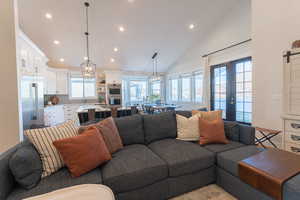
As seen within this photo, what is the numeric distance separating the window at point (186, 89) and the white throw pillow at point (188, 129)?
14.6 ft

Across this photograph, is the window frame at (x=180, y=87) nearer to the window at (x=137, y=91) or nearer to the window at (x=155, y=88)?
the window at (x=155, y=88)

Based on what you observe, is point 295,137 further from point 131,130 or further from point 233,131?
point 131,130

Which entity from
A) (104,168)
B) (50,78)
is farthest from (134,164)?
(50,78)

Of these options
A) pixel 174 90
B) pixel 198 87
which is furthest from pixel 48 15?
pixel 174 90

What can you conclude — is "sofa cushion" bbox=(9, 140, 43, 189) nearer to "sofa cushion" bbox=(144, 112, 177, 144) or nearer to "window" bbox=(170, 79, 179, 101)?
"sofa cushion" bbox=(144, 112, 177, 144)

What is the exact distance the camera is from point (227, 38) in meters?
→ 4.64

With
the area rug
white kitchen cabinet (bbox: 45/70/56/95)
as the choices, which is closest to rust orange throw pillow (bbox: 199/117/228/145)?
the area rug

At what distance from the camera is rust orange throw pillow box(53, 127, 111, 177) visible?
1423 mm

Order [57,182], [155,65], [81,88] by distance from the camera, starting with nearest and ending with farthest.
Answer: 1. [57,182]
2. [81,88]
3. [155,65]

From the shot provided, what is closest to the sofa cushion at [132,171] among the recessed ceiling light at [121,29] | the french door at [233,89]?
the french door at [233,89]

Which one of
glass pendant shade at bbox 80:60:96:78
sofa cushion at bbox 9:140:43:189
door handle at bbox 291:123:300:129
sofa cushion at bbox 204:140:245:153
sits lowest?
sofa cushion at bbox 204:140:245:153

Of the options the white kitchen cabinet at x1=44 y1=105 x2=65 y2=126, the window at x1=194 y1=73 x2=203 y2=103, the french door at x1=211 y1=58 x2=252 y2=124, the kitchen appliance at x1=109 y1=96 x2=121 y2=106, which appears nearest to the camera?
the french door at x1=211 y1=58 x2=252 y2=124

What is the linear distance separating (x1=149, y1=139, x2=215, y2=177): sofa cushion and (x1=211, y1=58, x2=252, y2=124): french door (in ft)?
10.0

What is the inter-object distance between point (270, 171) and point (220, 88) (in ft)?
13.6
